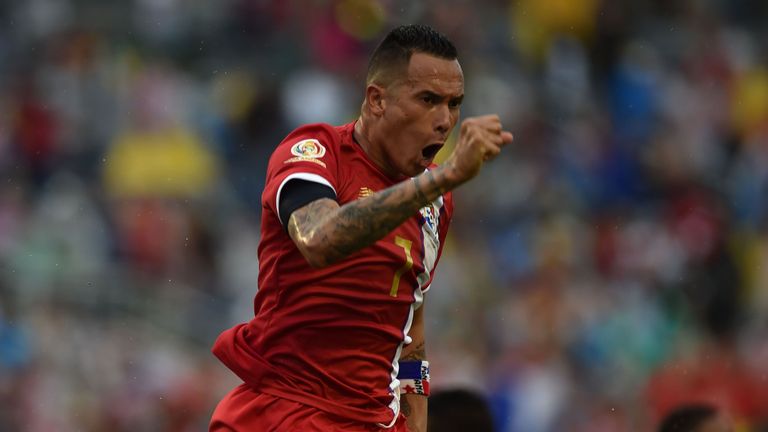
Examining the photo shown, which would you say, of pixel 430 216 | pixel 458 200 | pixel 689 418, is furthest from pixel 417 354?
pixel 458 200

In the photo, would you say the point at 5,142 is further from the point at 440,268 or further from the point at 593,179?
the point at 593,179

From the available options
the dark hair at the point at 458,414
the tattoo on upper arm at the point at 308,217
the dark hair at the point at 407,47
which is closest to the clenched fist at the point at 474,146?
the tattoo on upper arm at the point at 308,217

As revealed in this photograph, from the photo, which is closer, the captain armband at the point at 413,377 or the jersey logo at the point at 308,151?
the jersey logo at the point at 308,151

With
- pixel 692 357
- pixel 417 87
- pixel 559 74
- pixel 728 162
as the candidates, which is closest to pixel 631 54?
pixel 559 74

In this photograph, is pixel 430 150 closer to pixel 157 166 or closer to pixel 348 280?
pixel 348 280

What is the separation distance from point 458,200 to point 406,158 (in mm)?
8119

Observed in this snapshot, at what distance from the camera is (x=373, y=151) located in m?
5.13

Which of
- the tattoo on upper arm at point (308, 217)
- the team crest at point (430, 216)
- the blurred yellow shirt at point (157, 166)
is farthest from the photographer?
the blurred yellow shirt at point (157, 166)

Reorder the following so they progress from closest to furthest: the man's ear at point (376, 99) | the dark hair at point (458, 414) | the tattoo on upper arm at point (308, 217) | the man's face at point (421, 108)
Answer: the tattoo on upper arm at point (308, 217)
the man's face at point (421, 108)
the man's ear at point (376, 99)
the dark hair at point (458, 414)

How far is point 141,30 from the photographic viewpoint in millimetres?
15742

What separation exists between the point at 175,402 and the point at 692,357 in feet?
13.5

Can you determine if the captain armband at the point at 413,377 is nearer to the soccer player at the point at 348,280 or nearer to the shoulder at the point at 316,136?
the soccer player at the point at 348,280

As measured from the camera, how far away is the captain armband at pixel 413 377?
5.49m

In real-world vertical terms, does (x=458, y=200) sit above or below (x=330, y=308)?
above
